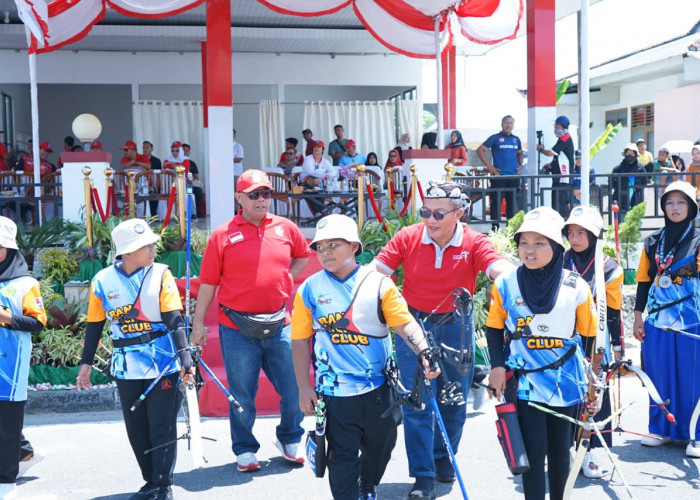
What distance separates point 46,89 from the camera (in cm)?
2217

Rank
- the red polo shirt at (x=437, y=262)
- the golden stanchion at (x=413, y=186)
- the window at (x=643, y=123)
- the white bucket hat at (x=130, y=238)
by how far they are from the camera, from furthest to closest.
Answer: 1. the window at (x=643, y=123)
2. the golden stanchion at (x=413, y=186)
3. the red polo shirt at (x=437, y=262)
4. the white bucket hat at (x=130, y=238)

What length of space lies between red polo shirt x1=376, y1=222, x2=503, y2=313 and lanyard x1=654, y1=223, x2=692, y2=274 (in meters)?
1.54

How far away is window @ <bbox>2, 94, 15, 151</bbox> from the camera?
20469 millimetres

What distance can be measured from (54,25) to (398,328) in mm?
10147

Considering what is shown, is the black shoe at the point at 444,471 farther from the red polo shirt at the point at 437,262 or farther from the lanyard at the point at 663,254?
the lanyard at the point at 663,254

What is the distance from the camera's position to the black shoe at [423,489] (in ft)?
16.1

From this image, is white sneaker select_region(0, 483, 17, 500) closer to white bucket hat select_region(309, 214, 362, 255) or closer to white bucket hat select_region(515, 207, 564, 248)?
white bucket hat select_region(309, 214, 362, 255)

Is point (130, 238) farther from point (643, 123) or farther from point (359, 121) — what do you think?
point (643, 123)

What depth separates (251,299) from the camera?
5.48 metres

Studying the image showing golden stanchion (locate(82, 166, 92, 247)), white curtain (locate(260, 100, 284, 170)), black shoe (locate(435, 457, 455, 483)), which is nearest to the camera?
black shoe (locate(435, 457, 455, 483))

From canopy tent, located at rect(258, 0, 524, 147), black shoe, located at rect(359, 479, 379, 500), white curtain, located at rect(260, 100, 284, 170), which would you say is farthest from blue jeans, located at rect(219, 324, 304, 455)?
white curtain, located at rect(260, 100, 284, 170)

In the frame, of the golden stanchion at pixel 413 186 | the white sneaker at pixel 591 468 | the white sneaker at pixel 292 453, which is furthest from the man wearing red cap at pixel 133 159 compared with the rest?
the white sneaker at pixel 591 468

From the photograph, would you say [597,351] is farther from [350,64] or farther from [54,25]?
[350,64]

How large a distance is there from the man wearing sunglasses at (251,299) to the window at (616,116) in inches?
902
